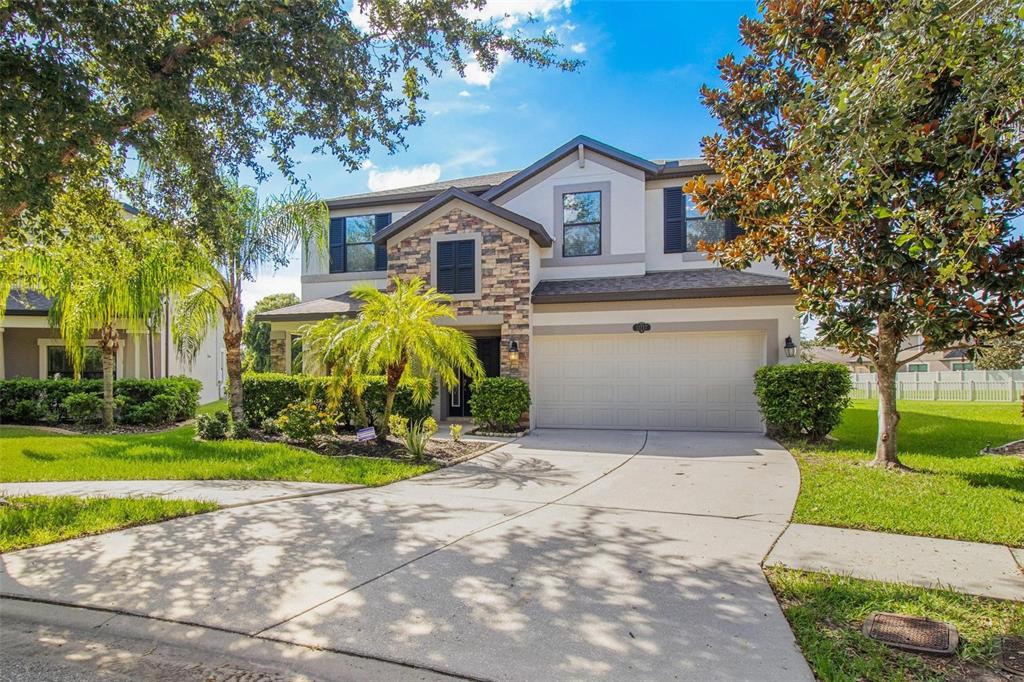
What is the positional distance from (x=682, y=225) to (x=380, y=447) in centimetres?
929

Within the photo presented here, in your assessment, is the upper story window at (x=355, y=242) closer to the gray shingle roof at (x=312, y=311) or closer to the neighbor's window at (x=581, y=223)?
the gray shingle roof at (x=312, y=311)

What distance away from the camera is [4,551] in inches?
199

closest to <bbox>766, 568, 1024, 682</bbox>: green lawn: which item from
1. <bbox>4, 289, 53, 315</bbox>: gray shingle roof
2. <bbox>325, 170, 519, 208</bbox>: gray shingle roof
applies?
<bbox>325, 170, 519, 208</bbox>: gray shingle roof

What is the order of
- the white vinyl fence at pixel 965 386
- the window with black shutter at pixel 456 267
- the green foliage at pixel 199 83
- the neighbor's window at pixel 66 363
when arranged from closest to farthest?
the green foliage at pixel 199 83 → the window with black shutter at pixel 456 267 → the neighbor's window at pixel 66 363 → the white vinyl fence at pixel 965 386

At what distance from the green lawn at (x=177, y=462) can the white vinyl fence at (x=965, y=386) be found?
1957cm

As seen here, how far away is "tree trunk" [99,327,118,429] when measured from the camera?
13227 mm

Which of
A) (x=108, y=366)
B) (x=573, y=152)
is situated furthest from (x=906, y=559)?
(x=108, y=366)

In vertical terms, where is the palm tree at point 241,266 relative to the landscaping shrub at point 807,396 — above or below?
above

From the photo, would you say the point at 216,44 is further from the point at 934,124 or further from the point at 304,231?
the point at 934,124

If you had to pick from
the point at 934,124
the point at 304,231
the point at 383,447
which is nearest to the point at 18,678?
the point at 383,447

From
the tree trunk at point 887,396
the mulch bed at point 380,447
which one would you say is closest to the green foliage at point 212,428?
the mulch bed at point 380,447

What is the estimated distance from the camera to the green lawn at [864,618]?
306cm

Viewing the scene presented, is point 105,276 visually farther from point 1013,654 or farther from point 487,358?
point 1013,654

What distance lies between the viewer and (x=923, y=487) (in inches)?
278
